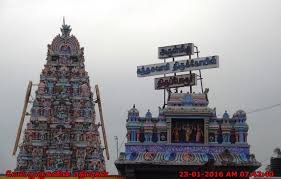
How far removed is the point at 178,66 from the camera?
55594mm

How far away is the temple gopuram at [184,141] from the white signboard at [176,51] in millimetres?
5035

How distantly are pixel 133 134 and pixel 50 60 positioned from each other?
32872mm

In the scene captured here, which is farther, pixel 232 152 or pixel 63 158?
pixel 63 158

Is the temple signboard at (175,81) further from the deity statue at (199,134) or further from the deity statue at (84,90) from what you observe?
the deity statue at (84,90)

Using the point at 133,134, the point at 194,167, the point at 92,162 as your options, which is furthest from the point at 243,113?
the point at 92,162

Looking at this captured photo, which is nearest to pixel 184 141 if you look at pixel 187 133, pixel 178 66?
pixel 187 133

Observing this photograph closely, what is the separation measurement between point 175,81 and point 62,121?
26245mm

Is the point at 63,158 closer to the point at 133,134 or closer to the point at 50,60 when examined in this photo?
the point at 50,60

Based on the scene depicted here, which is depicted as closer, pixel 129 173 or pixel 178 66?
pixel 129 173

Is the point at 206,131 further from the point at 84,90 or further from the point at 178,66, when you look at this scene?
the point at 84,90

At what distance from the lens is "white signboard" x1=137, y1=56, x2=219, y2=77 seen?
5494 cm

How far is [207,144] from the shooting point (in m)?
50.4

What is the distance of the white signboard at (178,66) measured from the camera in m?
54.9
